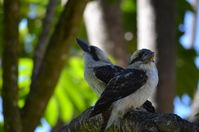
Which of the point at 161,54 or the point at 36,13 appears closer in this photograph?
the point at 161,54

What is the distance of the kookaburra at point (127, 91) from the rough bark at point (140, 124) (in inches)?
3.1

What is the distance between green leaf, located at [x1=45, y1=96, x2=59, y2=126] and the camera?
7422mm

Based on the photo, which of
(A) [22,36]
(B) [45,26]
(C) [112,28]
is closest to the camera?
(B) [45,26]

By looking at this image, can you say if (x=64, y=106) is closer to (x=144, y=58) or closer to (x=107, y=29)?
(x=107, y=29)

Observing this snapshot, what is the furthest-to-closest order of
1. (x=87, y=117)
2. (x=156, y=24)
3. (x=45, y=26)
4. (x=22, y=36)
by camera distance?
(x=22, y=36), (x=156, y=24), (x=45, y=26), (x=87, y=117)

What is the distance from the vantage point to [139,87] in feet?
18.5

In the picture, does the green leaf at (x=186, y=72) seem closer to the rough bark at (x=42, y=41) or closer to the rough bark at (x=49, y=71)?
the rough bark at (x=42, y=41)

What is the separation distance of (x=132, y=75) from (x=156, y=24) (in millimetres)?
1913

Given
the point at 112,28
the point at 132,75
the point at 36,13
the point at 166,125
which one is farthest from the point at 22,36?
the point at 166,125

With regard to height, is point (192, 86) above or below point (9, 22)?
below

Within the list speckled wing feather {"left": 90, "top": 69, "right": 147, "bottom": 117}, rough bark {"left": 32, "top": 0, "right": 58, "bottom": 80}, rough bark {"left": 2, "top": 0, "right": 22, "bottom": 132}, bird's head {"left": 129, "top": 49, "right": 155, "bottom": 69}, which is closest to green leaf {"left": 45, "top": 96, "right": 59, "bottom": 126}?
rough bark {"left": 32, "top": 0, "right": 58, "bottom": 80}

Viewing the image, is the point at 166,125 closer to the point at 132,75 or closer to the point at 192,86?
the point at 132,75

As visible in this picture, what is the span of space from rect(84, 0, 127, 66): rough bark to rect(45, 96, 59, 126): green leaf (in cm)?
102

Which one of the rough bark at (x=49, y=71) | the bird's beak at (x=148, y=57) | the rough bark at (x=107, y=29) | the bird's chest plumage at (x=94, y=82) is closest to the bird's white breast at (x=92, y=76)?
the bird's chest plumage at (x=94, y=82)
